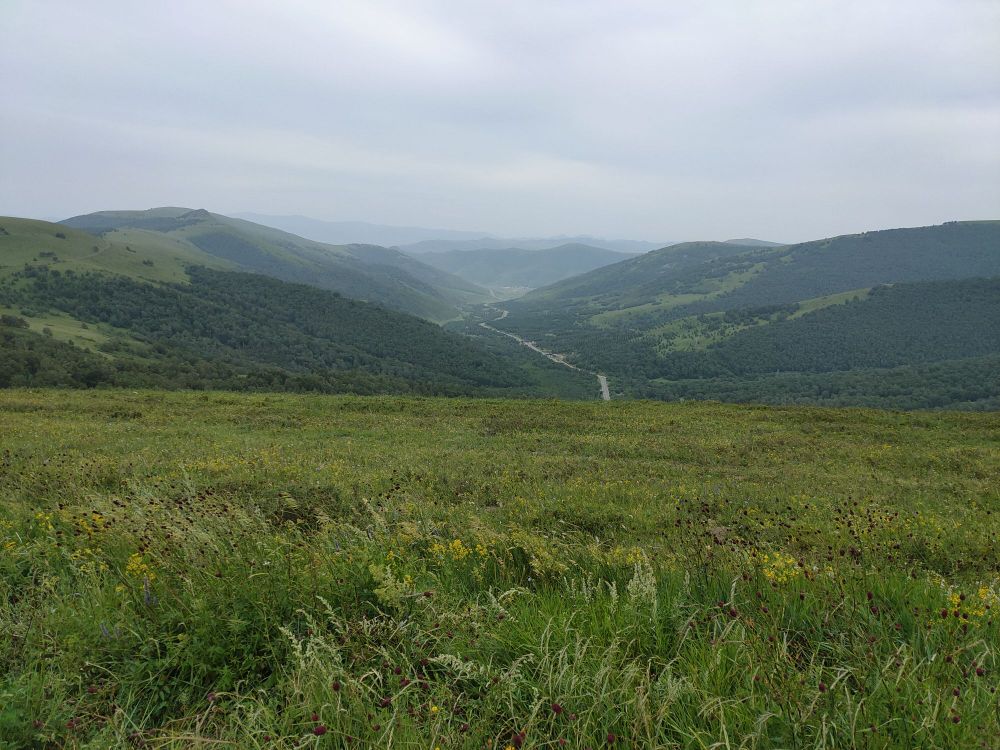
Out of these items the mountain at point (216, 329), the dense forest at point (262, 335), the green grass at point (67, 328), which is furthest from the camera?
the dense forest at point (262, 335)

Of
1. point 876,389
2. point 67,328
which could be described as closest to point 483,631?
point 67,328

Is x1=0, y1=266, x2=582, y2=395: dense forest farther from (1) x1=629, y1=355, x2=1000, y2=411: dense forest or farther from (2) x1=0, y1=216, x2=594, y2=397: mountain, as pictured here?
(1) x1=629, y1=355, x2=1000, y2=411: dense forest

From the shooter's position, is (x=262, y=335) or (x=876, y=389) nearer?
(x=876, y=389)

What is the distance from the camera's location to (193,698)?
134 inches

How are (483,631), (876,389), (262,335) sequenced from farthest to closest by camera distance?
(262,335) < (876,389) < (483,631)

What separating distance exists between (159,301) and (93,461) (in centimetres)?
17922

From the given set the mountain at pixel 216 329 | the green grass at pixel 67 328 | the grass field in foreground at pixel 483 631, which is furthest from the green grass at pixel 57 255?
the grass field in foreground at pixel 483 631

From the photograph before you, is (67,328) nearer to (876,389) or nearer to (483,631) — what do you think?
(483,631)

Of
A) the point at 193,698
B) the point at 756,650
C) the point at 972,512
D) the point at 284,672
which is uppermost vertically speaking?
the point at 756,650

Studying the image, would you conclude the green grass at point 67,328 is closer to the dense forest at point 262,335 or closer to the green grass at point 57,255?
the dense forest at point 262,335

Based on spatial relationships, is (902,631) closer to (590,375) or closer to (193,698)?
(193,698)

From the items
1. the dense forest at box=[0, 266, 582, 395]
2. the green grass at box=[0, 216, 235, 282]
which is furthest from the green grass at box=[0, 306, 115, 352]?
the green grass at box=[0, 216, 235, 282]

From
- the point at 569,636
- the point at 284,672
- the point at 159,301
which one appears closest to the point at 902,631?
the point at 569,636

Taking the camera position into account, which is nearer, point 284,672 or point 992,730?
point 992,730
